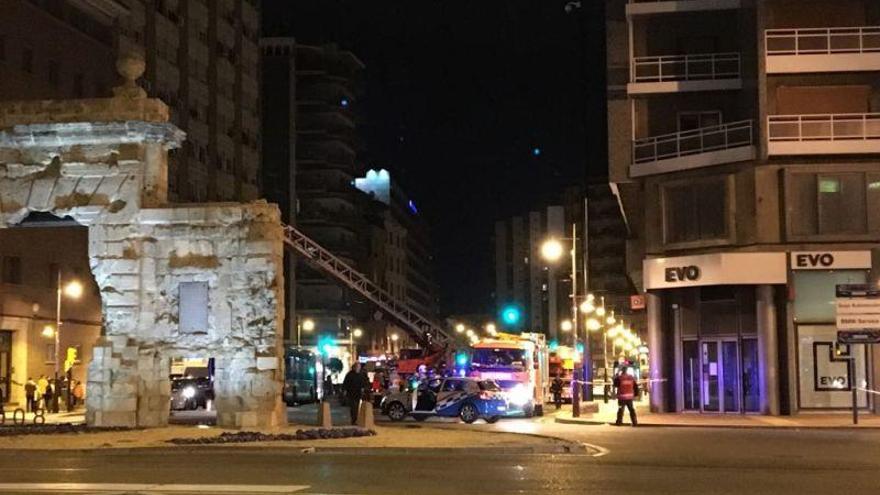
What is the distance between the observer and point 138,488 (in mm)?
15367

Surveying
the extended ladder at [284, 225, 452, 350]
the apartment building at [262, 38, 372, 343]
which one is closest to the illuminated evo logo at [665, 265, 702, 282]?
the extended ladder at [284, 225, 452, 350]

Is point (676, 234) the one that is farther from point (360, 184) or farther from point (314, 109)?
point (360, 184)

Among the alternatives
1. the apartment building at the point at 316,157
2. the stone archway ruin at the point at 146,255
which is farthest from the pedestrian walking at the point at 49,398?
the apartment building at the point at 316,157

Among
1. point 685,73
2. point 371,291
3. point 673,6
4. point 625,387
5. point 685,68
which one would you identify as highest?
point 673,6

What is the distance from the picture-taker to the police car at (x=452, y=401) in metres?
34.8

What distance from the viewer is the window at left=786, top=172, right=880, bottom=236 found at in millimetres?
35781

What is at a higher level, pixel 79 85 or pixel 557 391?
pixel 79 85

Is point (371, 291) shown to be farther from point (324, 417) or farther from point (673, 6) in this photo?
point (324, 417)

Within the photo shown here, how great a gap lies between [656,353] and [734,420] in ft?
16.5

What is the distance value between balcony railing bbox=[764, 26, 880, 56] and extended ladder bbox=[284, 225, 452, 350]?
21.9 metres

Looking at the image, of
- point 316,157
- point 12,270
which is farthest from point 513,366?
point 316,157

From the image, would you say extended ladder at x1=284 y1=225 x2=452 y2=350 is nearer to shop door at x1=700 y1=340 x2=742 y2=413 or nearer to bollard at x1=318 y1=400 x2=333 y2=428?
shop door at x1=700 y1=340 x2=742 y2=413

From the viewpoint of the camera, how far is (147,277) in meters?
27.4

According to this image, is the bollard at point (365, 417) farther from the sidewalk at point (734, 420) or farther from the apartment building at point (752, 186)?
the apartment building at point (752, 186)
